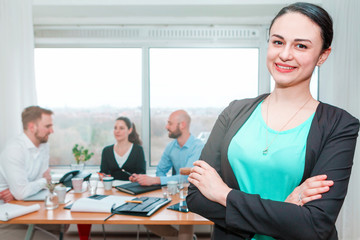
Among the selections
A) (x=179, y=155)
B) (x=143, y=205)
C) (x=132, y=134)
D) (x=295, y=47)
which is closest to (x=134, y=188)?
(x=143, y=205)

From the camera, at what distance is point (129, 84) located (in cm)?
355

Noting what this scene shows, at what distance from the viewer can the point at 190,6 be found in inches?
118

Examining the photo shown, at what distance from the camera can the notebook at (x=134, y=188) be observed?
2.36m

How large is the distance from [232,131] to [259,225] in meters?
0.32

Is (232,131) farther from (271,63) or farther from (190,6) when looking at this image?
(190,6)

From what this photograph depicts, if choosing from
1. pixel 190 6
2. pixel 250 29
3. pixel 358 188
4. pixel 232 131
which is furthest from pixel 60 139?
pixel 358 188

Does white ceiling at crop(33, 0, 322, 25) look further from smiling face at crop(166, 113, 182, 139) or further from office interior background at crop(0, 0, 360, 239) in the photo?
Result: smiling face at crop(166, 113, 182, 139)

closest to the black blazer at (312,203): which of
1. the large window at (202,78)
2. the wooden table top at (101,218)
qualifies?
the wooden table top at (101,218)

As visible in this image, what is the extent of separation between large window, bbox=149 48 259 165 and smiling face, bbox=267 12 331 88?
2.57m

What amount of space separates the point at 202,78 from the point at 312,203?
8.94 ft

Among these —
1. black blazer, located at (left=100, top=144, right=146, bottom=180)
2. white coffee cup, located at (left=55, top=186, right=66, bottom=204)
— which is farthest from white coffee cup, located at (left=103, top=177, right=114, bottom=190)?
black blazer, located at (left=100, top=144, right=146, bottom=180)

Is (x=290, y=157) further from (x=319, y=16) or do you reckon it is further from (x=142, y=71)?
(x=142, y=71)

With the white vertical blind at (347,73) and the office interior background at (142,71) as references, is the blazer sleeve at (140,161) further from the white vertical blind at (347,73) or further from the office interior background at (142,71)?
the white vertical blind at (347,73)

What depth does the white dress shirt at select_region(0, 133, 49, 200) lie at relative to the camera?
223 centimetres
